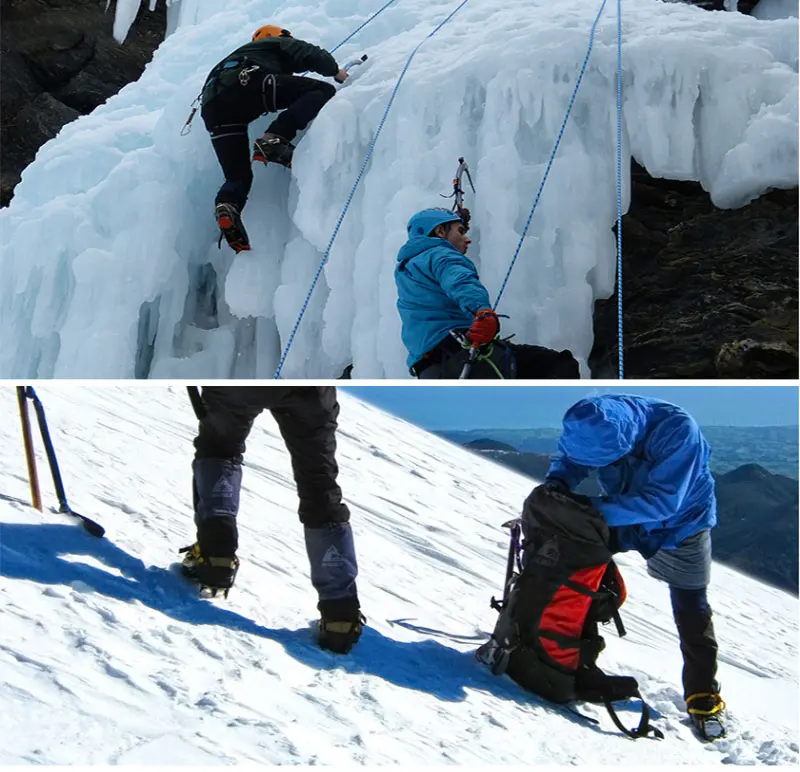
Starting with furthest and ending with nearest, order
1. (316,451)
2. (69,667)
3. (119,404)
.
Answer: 1. (119,404)
2. (316,451)
3. (69,667)

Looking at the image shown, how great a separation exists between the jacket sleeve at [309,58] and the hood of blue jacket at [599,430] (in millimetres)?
2596

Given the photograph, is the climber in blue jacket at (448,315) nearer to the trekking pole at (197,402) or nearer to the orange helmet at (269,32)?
the trekking pole at (197,402)

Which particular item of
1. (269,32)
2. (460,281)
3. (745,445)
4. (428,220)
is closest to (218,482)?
(460,281)

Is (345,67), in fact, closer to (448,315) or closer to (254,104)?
(254,104)

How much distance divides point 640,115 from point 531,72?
1.55 ft

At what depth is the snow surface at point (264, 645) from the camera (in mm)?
1639

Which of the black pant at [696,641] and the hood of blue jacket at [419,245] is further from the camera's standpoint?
the hood of blue jacket at [419,245]

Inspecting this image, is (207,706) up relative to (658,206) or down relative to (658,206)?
down

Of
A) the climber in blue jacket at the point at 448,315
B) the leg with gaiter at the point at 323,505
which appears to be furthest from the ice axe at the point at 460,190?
the leg with gaiter at the point at 323,505

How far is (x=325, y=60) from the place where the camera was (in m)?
3.95

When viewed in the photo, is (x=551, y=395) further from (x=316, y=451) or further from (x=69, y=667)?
(x=69, y=667)

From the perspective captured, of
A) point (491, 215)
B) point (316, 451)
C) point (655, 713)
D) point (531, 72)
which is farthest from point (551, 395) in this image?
point (531, 72)

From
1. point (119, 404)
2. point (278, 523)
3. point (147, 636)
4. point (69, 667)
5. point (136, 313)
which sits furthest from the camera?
point (136, 313)

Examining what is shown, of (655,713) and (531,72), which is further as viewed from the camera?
(531,72)
